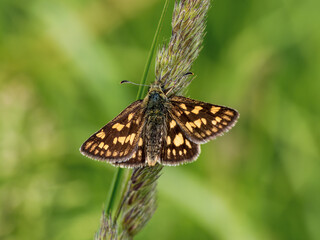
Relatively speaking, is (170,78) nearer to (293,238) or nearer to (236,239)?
(236,239)

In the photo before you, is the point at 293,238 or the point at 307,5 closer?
the point at 293,238

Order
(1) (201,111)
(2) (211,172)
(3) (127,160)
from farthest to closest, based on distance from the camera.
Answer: (2) (211,172) → (1) (201,111) → (3) (127,160)

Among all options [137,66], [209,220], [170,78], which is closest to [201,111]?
[170,78]

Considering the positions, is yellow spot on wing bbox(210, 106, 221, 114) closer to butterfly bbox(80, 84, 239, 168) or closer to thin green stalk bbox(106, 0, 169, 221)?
butterfly bbox(80, 84, 239, 168)

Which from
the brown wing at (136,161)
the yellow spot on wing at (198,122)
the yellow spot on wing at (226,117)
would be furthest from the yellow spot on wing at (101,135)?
the yellow spot on wing at (226,117)

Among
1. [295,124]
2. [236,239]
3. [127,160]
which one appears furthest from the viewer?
[295,124]
